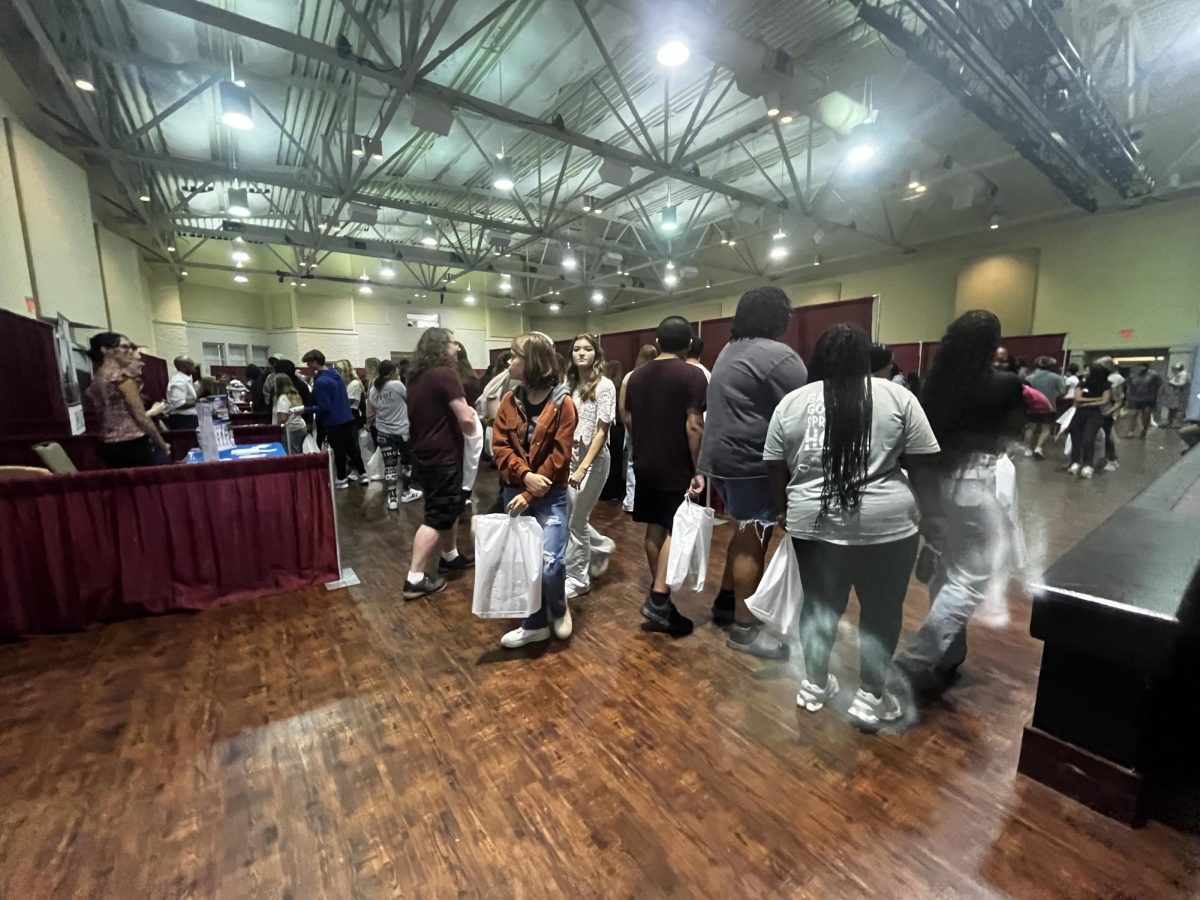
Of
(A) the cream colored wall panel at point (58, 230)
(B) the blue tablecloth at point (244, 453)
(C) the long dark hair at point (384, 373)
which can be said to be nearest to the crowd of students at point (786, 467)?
(B) the blue tablecloth at point (244, 453)

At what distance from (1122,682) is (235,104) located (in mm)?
6607

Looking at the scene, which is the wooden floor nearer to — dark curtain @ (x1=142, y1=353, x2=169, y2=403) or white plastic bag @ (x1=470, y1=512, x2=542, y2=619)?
white plastic bag @ (x1=470, y1=512, x2=542, y2=619)

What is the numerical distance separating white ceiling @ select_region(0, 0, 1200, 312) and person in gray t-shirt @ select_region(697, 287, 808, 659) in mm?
3347

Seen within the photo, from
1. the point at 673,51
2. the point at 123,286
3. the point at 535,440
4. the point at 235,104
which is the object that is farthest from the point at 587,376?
the point at 123,286

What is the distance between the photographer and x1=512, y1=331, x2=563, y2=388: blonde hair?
204 centimetres

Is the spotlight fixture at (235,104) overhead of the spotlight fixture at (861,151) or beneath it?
beneath

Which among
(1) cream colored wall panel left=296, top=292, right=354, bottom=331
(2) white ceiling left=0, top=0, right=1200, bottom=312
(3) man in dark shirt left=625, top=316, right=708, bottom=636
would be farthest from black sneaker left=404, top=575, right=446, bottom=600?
(1) cream colored wall panel left=296, top=292, right=354, bottom=331

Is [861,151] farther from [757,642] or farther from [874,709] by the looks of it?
[874,709]

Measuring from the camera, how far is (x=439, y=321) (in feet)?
55.1

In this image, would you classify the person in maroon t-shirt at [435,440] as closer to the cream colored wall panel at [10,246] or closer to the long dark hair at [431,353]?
the long dark hair at [431,353]

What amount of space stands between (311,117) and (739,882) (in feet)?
27.8

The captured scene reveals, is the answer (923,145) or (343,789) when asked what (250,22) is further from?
(923,145)

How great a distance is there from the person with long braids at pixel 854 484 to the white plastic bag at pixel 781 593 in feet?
0.21

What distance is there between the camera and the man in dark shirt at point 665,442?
2184mm
